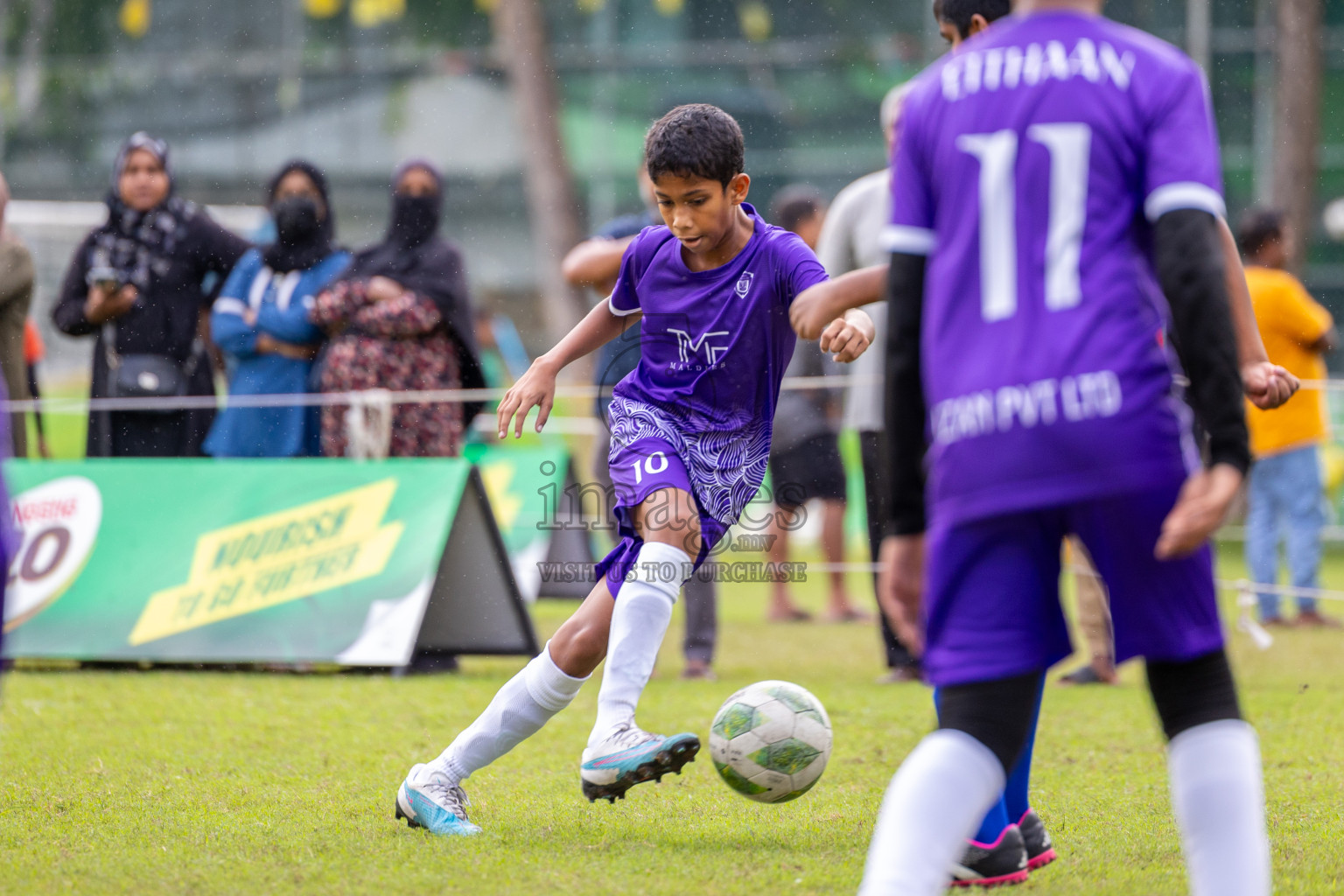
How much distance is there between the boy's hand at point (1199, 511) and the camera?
206 cm

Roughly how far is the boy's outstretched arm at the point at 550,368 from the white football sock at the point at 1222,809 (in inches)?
67.4

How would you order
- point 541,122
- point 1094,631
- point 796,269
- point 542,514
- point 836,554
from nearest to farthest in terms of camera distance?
point 796,269 < point 1094,631 < point 836,554 < point 542,514 < point 541,122

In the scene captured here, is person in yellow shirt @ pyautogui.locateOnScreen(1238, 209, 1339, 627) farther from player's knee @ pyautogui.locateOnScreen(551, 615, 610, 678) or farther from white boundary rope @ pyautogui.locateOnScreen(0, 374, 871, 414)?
player's knee @ pyautogui.locateOnScreen(551, 615, 610, 678)

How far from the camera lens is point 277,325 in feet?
22.9

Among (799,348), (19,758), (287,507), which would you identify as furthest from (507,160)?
(19,758)

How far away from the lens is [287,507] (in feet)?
21.1

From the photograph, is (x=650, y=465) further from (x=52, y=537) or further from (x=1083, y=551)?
(x=52, y=537)

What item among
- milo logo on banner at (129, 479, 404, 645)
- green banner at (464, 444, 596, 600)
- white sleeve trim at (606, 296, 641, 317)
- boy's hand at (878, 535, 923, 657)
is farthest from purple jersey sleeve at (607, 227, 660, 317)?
green banner at (464, 444, 596, 600)

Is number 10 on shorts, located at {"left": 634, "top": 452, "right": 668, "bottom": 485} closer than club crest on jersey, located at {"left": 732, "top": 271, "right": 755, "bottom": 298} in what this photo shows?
Yes

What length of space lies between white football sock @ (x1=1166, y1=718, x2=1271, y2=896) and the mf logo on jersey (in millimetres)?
1582

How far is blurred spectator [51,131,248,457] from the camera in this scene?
6.99 metres

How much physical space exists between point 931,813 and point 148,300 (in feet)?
19.0

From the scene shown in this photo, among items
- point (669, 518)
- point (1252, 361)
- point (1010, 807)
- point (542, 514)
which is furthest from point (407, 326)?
point (1252, 361)

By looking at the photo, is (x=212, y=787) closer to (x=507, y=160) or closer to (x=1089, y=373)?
(x=1089, y=373)
